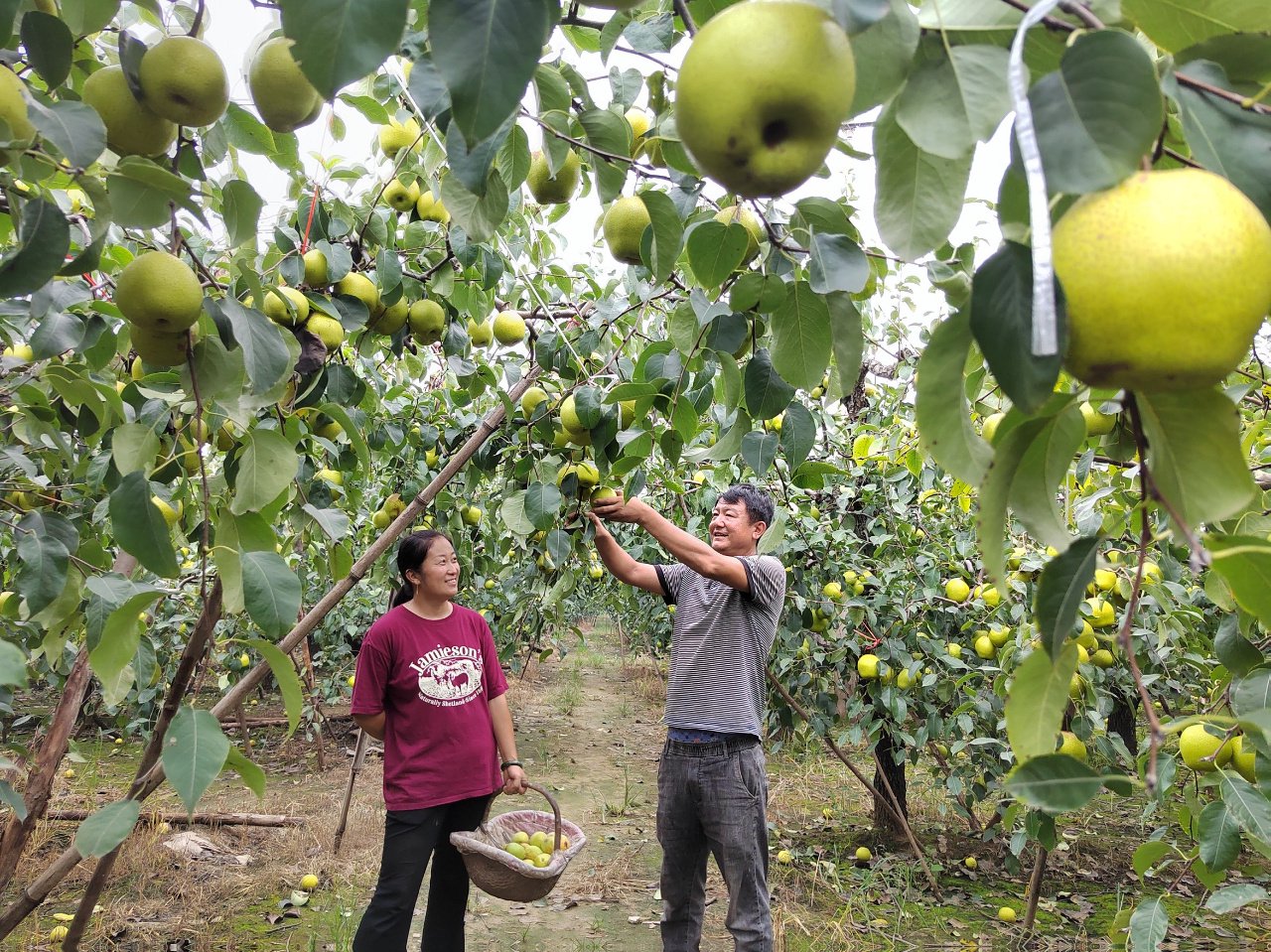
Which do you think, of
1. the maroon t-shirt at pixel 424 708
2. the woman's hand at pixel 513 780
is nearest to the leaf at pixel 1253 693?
the maroon t-shirt at pixel 424 708

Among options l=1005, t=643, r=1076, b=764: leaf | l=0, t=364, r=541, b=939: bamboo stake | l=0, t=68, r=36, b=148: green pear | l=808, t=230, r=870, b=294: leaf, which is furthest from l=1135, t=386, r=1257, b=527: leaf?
A: l=0, t=364, r=541, b=939: bamboo stake

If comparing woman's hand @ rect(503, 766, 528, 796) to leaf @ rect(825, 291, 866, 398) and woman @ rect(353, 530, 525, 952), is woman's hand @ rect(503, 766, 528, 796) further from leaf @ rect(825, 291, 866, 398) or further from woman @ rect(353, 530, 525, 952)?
leaf @ rect(825, 291, 866, 398)

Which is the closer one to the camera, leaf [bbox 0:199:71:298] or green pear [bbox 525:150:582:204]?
leaf [bbox 0:199:71:298]

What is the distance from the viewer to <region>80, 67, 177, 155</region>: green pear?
0.94 meters

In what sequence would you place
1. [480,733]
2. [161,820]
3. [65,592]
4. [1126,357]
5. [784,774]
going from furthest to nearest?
1. [784,774]
2. [161,820]
3. [480,733]
4. [65,592]
5. [1126,357]

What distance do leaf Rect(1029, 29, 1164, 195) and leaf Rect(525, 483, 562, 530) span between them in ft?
5.58

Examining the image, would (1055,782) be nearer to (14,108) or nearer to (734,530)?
(14,108)

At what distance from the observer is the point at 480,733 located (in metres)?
3.33

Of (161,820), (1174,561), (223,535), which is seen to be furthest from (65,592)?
(161,820)

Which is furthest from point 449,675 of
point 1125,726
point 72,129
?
point 1125,726

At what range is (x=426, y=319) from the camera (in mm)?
2023

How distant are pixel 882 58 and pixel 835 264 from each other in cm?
33

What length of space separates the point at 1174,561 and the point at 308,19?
2417mm

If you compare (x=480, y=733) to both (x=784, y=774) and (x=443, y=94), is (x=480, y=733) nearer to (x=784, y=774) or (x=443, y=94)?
(x=443, y=94)
